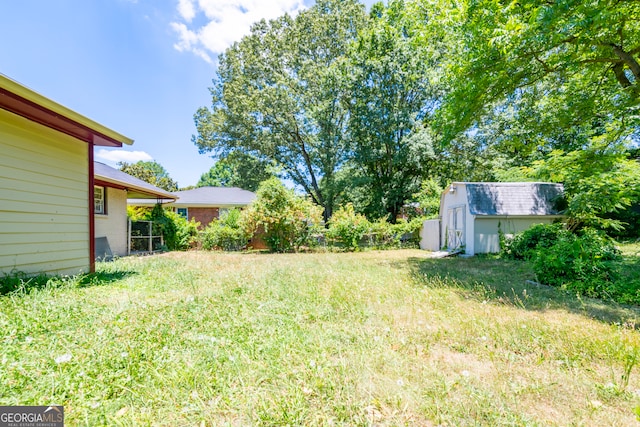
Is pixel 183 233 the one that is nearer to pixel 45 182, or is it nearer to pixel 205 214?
pixel 205 214

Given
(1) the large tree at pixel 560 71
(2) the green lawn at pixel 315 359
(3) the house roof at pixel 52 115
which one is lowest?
(2) the green lawn at pixel 315 359

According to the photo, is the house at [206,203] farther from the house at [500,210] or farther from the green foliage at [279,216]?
the house at [500,210]

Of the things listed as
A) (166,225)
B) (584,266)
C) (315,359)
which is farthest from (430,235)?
(315,359)

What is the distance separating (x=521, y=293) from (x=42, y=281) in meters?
8.25

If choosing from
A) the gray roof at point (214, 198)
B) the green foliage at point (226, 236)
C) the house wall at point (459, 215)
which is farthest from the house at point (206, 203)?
the house wall at point (459, 215)

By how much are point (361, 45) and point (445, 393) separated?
65.1ft

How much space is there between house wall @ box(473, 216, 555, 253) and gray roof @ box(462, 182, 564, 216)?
1.11ft

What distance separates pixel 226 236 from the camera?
13961 mm

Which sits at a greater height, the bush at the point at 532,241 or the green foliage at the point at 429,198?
the green foliage at the point at 429,198

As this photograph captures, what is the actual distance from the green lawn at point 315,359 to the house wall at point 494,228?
7.25 m

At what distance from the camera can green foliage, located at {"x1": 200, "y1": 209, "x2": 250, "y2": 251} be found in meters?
13.9

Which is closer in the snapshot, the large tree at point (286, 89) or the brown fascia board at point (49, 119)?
the brown fascia board at point (49, 119)

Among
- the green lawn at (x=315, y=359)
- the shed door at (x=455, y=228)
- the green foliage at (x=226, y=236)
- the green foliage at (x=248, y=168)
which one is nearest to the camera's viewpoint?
the green lawn at (x=315, y=359)

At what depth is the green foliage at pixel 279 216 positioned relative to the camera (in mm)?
12766
